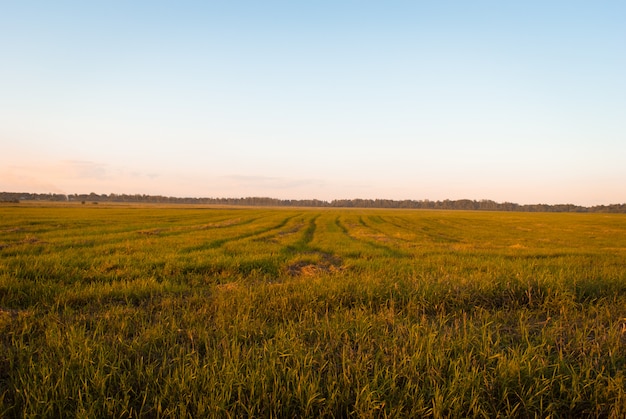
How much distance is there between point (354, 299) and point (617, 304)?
549 centimetres

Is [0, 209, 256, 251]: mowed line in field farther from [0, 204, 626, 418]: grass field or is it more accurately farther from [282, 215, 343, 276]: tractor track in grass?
[282, 215, 343, 276]: tractor track in grass

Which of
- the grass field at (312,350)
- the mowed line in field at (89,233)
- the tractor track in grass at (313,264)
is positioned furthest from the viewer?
the mowed line in field at (89,233)

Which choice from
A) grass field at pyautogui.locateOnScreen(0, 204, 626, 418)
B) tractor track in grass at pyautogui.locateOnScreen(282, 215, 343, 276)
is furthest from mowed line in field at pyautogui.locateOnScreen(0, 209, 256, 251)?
tractor track in grass at pyautogui.locateOnScreen(282, 215, 343, 276)

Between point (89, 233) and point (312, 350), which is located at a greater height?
point (312, 350)

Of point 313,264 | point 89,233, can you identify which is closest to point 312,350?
point 313,264

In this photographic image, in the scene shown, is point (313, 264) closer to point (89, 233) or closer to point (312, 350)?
point (312, 350)

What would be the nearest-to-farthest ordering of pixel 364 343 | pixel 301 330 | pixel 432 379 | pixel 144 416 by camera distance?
1. pixel 144 416
2. pixel 432 379
3. pixel 364 343
4. pixel 301 330

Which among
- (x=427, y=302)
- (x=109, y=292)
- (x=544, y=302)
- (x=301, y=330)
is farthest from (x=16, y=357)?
(x=544, y=302)

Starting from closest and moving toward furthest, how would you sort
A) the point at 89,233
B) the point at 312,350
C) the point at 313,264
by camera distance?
the point at 312,350
the point at 313,264
the point at 89,233

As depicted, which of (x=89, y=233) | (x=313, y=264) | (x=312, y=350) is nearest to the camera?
(x=312, y=350)

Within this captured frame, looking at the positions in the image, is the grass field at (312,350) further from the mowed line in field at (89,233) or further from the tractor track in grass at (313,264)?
the mowed line in field at (89,233)

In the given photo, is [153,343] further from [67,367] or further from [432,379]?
[432,379]

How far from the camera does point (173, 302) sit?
6148 millimetres

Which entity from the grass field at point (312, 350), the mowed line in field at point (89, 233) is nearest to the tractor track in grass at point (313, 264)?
the grass field at point (312, 350)
